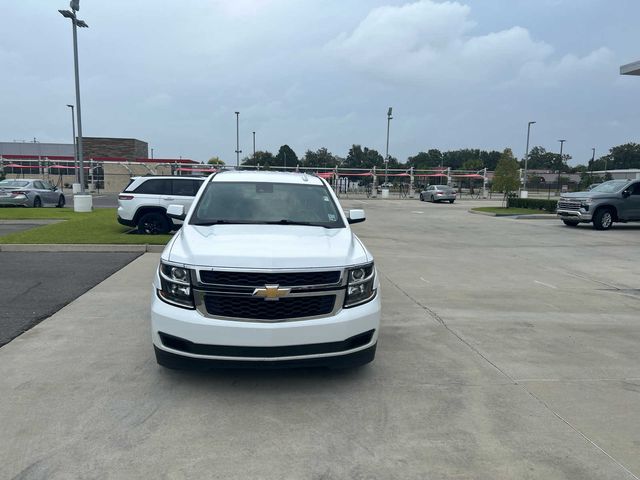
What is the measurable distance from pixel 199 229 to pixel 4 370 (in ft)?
7.09

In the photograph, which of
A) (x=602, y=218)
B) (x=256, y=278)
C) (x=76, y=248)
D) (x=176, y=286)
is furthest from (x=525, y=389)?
(x=602, y=218)

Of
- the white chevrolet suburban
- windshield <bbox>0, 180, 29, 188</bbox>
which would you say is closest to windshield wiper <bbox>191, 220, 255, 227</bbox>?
the white chevrolet suburban

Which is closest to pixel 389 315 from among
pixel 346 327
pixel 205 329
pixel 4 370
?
pixel 346 327

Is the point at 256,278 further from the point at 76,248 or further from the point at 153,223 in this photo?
the point at 153,223

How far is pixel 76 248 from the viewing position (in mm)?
10867

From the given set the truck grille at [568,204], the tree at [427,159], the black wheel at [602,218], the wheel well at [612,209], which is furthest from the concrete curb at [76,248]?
the tree at [427,159]

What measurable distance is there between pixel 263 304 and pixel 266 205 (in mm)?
1831

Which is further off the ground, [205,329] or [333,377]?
[205,329]

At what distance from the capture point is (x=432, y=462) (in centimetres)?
318

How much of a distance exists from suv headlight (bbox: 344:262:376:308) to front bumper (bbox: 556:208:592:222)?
16.9 meters

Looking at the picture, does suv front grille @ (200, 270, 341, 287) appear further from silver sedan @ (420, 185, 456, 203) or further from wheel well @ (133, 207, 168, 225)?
silver sedan @ (420, 185, 456, 203)

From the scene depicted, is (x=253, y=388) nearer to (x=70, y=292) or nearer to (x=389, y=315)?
(x=389, y=315)

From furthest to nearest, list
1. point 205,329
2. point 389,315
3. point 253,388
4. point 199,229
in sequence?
point 389,315 < point 199,229 < point 253,388 < point 205,329

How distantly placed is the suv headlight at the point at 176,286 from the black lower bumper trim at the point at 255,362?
423 mm
